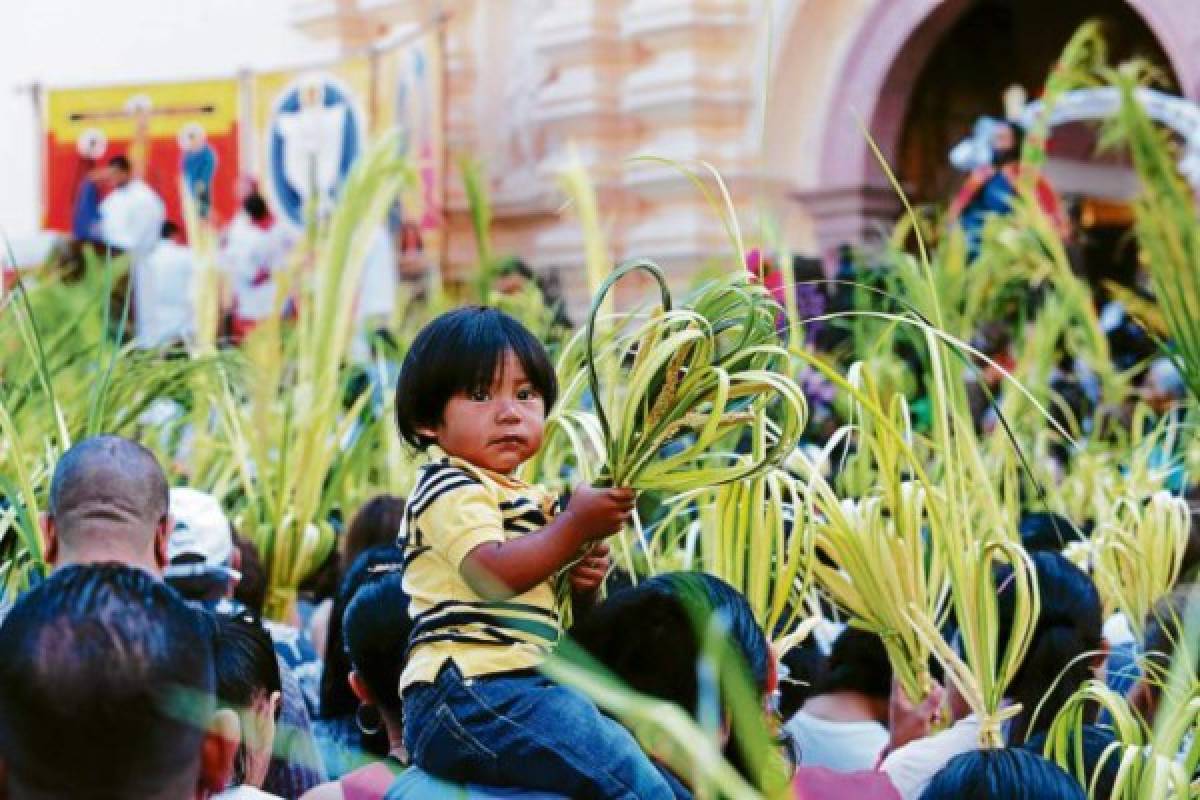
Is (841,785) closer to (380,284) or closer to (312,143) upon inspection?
(380,284)

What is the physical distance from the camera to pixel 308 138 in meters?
11.6

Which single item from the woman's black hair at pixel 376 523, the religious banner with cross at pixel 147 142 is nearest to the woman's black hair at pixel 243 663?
the woman's black hair at pixel 376 523

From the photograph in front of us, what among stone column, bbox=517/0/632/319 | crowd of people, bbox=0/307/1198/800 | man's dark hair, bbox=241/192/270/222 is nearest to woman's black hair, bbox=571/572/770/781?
crowd of people, bbox=0/307/1198/800

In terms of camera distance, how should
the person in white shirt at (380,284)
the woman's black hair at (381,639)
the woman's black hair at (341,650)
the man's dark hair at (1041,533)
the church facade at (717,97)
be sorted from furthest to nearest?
the church facade at (717,97), the person in white shirt at (380,284), the man's dark hair at (1041,533), the woman's black hair at (341,650), the woman's black hair at (381,639)

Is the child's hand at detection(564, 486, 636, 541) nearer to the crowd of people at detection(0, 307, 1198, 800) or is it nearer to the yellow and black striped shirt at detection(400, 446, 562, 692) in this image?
the crowd of people at detection(0, 307, 1198, 800)

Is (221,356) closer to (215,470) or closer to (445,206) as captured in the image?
(215,470)

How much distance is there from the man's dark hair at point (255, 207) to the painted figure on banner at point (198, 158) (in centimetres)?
68

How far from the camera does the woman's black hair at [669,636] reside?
7.48 ft

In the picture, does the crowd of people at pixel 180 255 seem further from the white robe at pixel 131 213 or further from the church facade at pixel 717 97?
the church facade at pixel 717 97

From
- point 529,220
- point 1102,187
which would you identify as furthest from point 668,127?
point 1102,187

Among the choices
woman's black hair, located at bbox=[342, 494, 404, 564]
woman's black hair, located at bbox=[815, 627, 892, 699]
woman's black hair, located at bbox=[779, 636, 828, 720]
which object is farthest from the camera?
woman's black hair, located at bbox=[342, 494, 404, 564]

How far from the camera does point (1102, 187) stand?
11508mm

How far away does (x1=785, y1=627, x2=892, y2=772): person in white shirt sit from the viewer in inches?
137

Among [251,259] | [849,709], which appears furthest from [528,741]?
[251,259]
